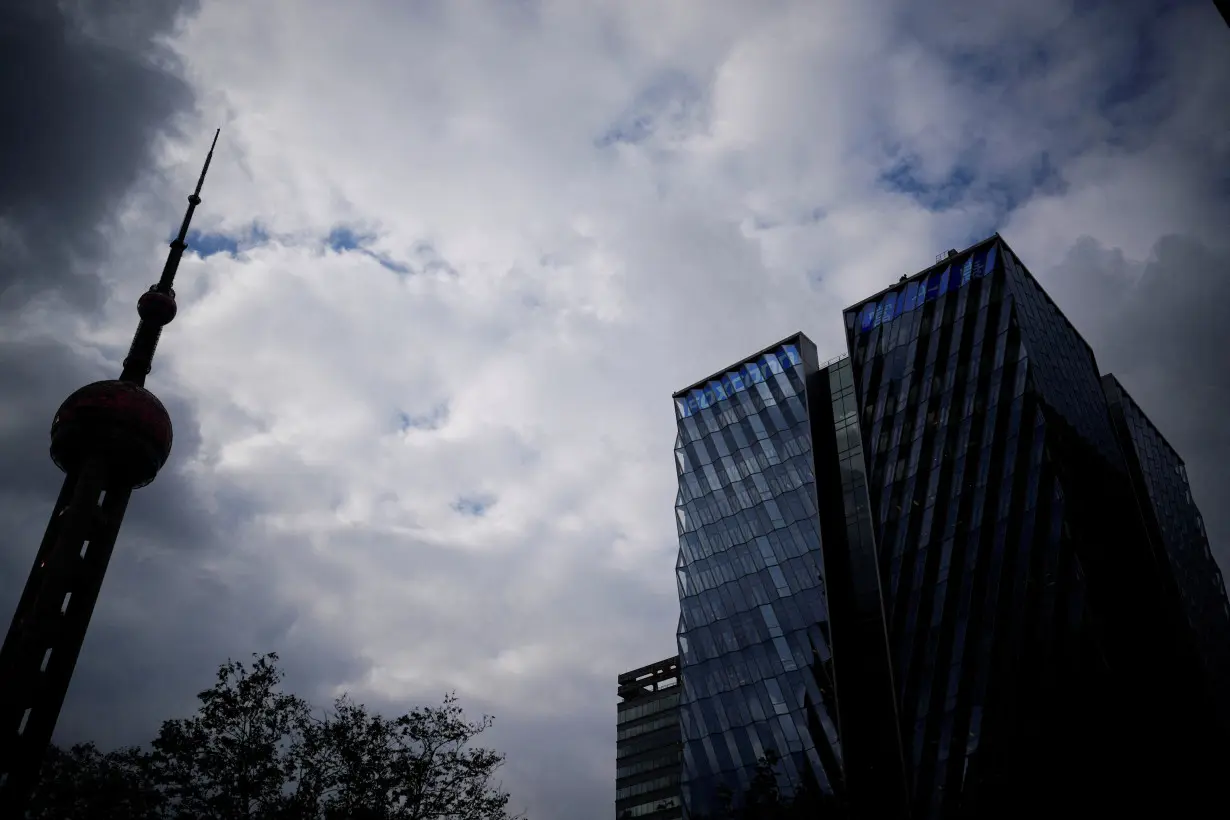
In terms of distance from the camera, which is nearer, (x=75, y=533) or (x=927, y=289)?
(x=75, y=533)

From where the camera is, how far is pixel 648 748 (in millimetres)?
110812

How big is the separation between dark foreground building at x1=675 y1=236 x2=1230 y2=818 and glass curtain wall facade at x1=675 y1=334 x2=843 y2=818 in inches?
7.6

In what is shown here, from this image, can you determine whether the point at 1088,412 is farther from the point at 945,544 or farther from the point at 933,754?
the point at 933,754

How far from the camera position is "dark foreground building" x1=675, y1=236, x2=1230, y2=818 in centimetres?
4875

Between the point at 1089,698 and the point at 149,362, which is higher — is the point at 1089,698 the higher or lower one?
the lower one

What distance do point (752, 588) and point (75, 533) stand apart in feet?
159

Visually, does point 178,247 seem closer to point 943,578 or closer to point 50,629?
point 50,629

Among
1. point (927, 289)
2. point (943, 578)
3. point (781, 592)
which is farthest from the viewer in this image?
point (927, 289)

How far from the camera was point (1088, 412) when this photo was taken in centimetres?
7088

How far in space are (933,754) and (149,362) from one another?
51.3 meters

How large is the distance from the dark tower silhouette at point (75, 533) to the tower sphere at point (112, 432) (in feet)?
0.15

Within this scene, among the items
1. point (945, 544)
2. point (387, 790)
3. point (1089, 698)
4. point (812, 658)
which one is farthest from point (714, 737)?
point (387, 790)

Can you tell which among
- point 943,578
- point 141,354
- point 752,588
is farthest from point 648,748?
point 141,354

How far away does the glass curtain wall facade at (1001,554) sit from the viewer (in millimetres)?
47562
